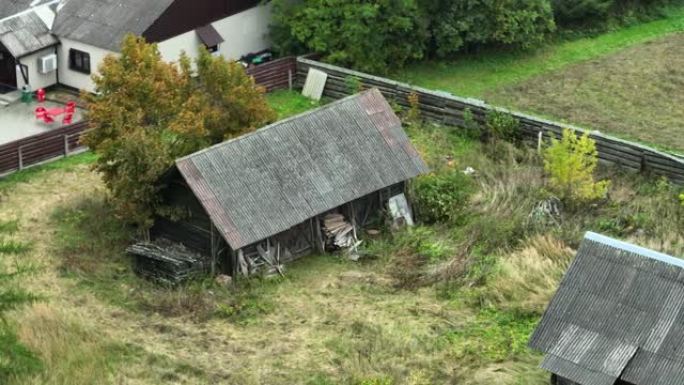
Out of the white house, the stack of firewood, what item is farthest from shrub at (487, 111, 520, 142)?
the white house

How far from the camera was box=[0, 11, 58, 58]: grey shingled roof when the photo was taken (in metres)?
43.0

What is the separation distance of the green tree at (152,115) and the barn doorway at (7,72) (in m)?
10.8

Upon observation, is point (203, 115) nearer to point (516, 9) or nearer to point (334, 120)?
point (334, 120)

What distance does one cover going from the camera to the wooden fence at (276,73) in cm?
4419

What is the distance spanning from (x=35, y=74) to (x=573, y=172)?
20039mm

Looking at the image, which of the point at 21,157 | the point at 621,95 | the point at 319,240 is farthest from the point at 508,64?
the point at 21,157

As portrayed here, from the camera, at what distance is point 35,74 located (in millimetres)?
43938

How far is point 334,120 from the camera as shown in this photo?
34.6 m

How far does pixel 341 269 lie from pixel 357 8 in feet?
45.0

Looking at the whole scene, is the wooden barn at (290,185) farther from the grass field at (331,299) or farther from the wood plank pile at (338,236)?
the grass field at (331,299)

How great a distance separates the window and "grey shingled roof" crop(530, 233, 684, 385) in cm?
2287

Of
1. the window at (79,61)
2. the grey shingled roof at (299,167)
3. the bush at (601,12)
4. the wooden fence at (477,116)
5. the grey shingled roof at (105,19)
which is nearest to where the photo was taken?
the grey shingled roof at (299,167)

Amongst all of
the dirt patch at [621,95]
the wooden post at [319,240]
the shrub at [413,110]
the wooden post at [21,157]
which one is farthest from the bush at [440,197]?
the wooden post at [21,157]

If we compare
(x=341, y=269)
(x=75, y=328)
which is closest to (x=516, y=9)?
(x=341, y=269)
